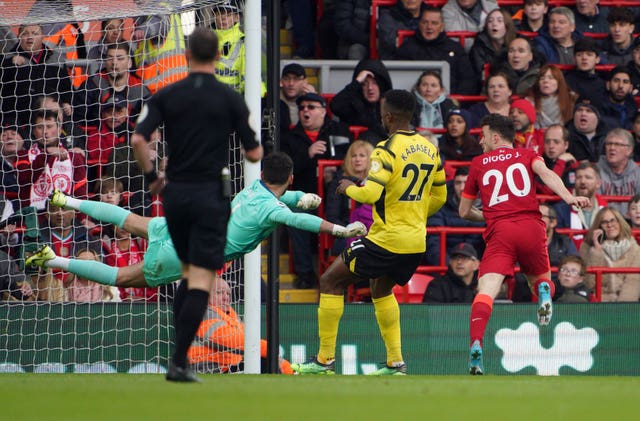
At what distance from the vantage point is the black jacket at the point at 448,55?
14.8m

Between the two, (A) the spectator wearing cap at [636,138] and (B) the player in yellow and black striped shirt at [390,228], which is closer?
(B) the player in yellow and black striped shirt at [390,228]

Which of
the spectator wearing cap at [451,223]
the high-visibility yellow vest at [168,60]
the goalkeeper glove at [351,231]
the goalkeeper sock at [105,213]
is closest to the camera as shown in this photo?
the goalkeeper glove at [351,231]

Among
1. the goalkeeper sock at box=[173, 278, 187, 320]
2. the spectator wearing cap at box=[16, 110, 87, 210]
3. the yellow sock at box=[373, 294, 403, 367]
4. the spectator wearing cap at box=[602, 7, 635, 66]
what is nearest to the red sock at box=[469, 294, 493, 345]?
the yellow sock at box=[373, 294, 403, 367]

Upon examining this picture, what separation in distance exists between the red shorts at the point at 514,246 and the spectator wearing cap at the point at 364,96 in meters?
4.16

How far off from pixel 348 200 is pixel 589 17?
199 inches

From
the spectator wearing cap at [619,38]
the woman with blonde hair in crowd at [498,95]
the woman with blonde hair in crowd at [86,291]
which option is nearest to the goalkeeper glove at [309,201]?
the woman with blonde hair in crowd at [86,291]

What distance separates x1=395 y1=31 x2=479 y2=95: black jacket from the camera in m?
14.8

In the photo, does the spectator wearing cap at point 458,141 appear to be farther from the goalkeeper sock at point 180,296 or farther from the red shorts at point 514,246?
the goalkeeper sock at point 180,296

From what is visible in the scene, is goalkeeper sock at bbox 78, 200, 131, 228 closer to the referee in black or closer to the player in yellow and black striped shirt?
the player in yellow and black striped shirt

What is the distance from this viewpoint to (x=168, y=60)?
11234 millimetres

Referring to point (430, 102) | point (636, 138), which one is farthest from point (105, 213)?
point (636, 138)

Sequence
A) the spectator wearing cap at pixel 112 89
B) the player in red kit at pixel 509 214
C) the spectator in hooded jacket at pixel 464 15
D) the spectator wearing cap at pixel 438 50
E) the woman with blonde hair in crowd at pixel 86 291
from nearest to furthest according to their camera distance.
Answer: the player in red kit at pixel 509 214
the woman with blonde hair in crowd at pixel 86 291
the spectator wearing cap at pixel 112 89
the spectator wearing cap at pixel 438 50
the spectator in hooded jacket at pixel 464 15

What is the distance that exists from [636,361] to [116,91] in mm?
5689

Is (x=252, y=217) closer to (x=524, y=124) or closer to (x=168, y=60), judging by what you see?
(x=168, y=60)
